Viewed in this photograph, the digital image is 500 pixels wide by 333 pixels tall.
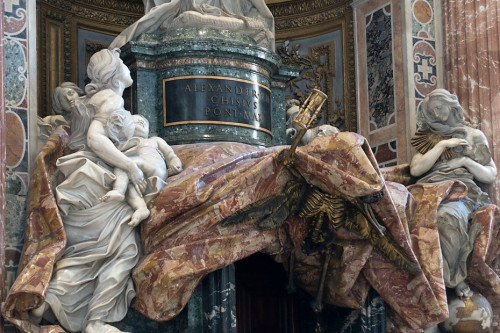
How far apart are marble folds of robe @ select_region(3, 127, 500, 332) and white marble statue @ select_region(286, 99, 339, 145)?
1.31m

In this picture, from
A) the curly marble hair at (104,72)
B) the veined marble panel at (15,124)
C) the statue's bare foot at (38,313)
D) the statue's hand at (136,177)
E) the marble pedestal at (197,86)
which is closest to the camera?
the statue's bare foot at (38,313)

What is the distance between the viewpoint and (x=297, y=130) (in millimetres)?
11547

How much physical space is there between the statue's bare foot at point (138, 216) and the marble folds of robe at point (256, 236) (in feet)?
0.23

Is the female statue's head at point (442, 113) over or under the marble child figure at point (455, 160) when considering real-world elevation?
over

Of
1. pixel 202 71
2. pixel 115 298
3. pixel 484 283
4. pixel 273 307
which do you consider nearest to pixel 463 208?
pixel 484 283

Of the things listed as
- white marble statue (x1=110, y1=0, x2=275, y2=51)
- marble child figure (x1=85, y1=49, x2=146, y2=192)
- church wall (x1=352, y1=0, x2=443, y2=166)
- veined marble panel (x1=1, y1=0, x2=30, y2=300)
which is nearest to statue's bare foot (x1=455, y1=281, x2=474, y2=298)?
church wall (x1=352, y1=0, x2=443, y2=166)

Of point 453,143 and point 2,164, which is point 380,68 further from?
point 2,164

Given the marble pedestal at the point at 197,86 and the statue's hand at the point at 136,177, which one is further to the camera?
the marble pedestal at the point at 197,86

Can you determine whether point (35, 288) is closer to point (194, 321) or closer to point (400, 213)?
point (194, 321)

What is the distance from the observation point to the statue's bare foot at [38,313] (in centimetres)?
859

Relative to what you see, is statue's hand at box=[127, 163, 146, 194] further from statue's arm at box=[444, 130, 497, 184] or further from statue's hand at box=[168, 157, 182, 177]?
statue's arm at box=[444, 130, 497, 184]

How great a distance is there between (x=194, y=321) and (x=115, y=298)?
0.68 m

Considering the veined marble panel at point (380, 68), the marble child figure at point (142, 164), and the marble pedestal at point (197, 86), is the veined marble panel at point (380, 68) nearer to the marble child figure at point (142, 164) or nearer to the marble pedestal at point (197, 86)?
the marble pedestal at point (197, 86)

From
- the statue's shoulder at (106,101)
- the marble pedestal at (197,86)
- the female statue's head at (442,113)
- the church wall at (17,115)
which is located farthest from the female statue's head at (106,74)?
the female statue's head at (442,113)
